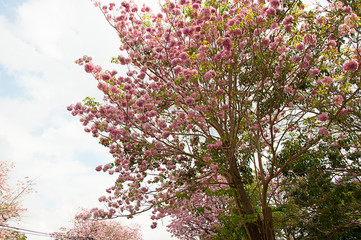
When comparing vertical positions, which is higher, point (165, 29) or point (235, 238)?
point (165, 29)

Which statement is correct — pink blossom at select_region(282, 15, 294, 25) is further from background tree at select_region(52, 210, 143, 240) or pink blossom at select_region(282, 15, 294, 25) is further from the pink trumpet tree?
background tree at select_region(52, 210, 143, 240)

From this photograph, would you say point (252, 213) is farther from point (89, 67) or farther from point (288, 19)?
point (89, 67)

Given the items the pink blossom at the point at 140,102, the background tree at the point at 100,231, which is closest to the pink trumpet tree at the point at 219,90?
the pink blossom at the point at 140,102

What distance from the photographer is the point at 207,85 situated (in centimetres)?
632

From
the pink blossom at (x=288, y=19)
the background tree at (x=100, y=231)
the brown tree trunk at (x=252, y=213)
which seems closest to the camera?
the pink blossom at (x=288, y=19)

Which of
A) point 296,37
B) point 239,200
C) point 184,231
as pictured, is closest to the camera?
point 296,37

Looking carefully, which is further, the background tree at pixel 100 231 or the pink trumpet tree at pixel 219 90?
the background tree at pixel 100 231

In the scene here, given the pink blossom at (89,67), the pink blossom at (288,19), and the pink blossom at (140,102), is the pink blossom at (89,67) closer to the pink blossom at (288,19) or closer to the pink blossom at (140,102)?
the pink blossom at (140,102)

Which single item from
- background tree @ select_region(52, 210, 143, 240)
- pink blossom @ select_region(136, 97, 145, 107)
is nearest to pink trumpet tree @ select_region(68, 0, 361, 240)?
pink blossom @ select_region(136, 97, 145, 107)

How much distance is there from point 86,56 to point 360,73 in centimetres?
556

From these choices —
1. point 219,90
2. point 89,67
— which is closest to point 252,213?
point 219,90

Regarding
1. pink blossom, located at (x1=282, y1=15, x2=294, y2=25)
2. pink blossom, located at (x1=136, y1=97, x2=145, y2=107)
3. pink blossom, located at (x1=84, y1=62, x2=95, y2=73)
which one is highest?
pink blossom, located at (x1=282, y1=15, x2=294, y2=25)

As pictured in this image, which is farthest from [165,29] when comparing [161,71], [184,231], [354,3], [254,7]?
[184,231]

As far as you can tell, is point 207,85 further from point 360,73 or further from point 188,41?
point 360,73
